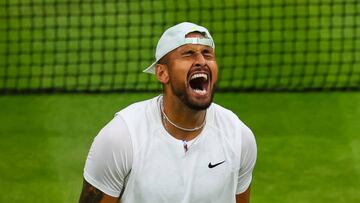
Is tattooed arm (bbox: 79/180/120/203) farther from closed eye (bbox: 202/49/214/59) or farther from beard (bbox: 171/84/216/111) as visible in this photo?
closed eye (bbox: 202/49/214/59)

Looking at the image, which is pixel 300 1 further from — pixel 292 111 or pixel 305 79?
pixel 292 111

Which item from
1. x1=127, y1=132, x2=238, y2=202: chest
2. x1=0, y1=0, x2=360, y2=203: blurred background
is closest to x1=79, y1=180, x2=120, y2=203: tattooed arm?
x1=127, y1=132, x2=238, y2=202: chest

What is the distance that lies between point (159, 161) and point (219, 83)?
5103 mm

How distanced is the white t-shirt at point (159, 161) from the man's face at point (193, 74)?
0.24 metres

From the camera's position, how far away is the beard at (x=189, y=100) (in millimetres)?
4051

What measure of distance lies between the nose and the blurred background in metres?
3.15

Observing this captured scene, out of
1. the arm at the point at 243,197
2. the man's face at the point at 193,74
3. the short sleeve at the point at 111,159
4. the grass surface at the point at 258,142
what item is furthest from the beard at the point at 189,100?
the grass surface at the point at 258,142

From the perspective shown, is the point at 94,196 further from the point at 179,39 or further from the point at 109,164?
the point at 179,39

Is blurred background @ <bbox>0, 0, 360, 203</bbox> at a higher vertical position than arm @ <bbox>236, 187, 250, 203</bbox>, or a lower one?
lower

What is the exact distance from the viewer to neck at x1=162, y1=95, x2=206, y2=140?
4211 millimetres

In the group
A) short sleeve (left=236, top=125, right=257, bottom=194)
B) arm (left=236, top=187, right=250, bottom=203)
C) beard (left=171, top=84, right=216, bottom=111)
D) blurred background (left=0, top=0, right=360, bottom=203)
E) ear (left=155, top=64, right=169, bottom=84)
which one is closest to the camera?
beard (left=171, top=84, right=216, bottom=111)

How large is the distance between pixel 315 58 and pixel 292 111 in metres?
1.14

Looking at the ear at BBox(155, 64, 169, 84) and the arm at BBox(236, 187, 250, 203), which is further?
the arm at BBox(236, 187, 250, 203)

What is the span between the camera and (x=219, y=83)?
9.20 metres
